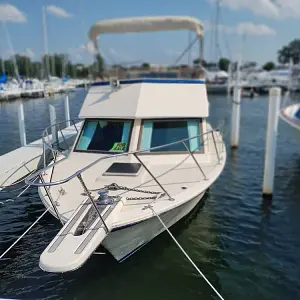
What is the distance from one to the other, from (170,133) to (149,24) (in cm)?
356

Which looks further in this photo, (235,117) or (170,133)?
(235,117)

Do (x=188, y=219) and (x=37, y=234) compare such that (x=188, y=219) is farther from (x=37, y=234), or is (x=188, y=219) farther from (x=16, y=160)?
(x=16, y=160)

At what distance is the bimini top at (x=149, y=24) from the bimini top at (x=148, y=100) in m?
1.95

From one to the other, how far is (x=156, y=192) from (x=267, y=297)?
2472 mm

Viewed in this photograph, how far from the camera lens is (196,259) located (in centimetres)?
670

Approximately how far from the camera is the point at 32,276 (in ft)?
20.1

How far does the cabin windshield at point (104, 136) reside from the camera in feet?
26.7

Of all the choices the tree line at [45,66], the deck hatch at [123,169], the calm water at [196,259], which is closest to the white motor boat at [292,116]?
the calm water at [196,259]

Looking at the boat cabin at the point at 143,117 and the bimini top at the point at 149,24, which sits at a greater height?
the bimini top at the point at 149,24

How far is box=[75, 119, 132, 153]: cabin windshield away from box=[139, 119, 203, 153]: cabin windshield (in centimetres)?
41

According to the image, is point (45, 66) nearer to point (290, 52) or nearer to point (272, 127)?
point (272, 127)

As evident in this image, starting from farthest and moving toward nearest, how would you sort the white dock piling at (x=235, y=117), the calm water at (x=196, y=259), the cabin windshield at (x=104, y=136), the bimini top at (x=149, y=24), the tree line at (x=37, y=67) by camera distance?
the tree line at (x=37, y=67)
the white dock piling at (x=235, y=117)
the bimini top at (x=149, y=24)
the cabin windshield at (x=104, y=136)
the calm water at (x=196, y=259)

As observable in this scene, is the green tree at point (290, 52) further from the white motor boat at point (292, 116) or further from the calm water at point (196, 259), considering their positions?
the calm water at point (196, 259)

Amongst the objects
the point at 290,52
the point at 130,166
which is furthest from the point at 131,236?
the point at 290,52
